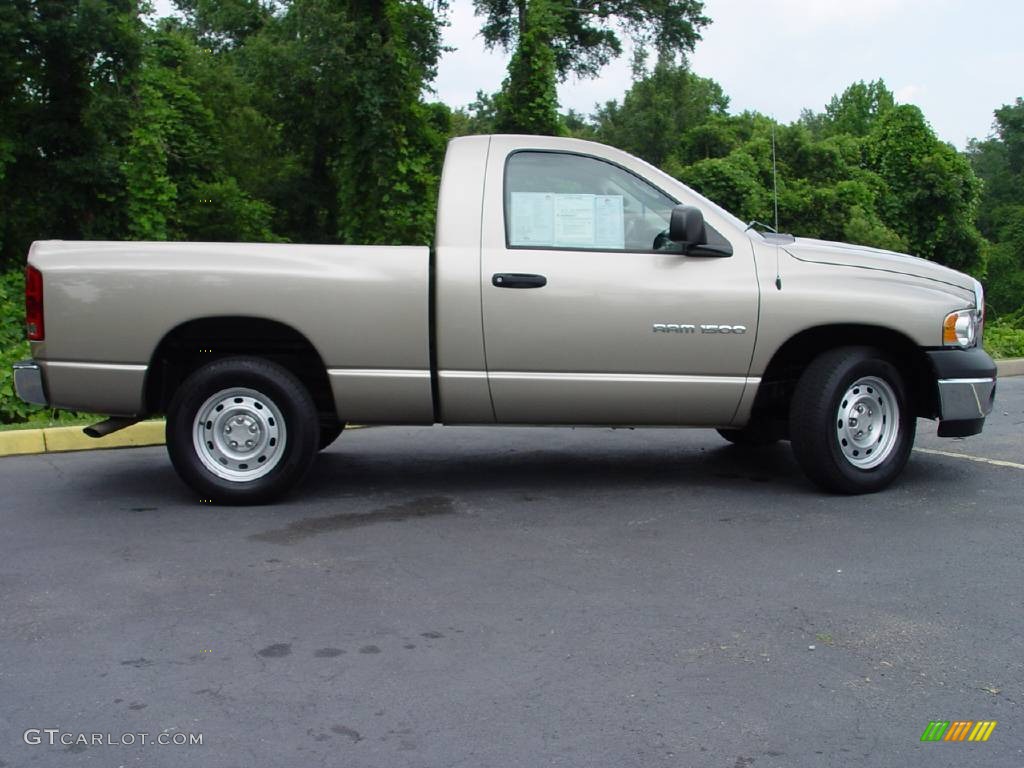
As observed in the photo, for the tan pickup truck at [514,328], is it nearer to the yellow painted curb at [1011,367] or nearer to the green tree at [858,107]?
the yellow painted curb at [1011,367]

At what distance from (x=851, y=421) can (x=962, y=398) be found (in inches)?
25.1

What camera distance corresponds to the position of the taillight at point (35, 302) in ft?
19.5

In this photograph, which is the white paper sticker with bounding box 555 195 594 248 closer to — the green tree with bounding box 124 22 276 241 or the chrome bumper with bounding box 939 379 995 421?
the chrome bumper with bounding box 939 379 995 421

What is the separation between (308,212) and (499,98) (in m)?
14.4

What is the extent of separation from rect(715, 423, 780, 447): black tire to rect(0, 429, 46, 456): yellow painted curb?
4.97 metres

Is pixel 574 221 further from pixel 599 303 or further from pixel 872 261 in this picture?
pixel 872 261

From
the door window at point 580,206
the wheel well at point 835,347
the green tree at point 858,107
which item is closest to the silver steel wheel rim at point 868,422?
the wheel well at point 835,347

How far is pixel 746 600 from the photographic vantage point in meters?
4.50

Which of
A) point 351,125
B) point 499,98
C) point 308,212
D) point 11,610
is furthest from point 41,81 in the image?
point 11,610

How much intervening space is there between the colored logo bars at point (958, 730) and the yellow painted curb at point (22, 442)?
6561 millimetres

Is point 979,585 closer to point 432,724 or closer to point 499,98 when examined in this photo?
point 432,724

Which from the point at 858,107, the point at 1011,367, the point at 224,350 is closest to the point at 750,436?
the point at 224,350

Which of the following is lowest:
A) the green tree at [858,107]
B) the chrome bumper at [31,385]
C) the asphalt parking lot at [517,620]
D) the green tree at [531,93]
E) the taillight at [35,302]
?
the asphalt parking lot at [517,620]

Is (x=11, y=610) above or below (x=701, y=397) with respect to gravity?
below
